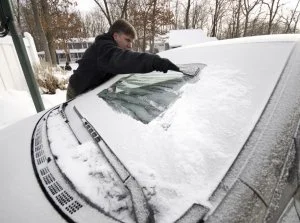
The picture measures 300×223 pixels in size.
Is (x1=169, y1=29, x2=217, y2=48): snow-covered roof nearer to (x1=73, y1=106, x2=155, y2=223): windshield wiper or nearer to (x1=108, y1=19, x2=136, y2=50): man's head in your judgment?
(x1=108, y1=19, x2=136, y2=50): man's head

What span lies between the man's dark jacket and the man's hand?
0.08 ft

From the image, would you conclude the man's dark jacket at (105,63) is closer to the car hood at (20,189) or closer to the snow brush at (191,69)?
the snow brush at (191,69)

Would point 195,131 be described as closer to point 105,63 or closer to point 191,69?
point 191,69

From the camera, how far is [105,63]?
88.0 inches

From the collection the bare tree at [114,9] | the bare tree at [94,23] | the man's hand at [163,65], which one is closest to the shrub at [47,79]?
the man's hand at [163,65]

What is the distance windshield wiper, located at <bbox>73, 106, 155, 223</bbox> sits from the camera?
803 mm

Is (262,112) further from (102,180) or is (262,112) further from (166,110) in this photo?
(102,180)

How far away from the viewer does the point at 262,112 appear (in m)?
1.09

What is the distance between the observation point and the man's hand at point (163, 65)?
1.76 metres

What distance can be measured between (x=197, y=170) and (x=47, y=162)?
0.74 meters

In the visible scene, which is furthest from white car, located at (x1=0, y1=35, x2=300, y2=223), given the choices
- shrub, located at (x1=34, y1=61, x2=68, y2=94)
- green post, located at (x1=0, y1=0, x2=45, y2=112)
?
shrub, located at (x1=34, y1=61, x2=68, y2=94)

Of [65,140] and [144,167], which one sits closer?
[144,167]

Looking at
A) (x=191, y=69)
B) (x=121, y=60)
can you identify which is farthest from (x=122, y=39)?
(x=191, y=69)

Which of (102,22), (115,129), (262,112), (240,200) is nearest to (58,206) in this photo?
(115,129)
